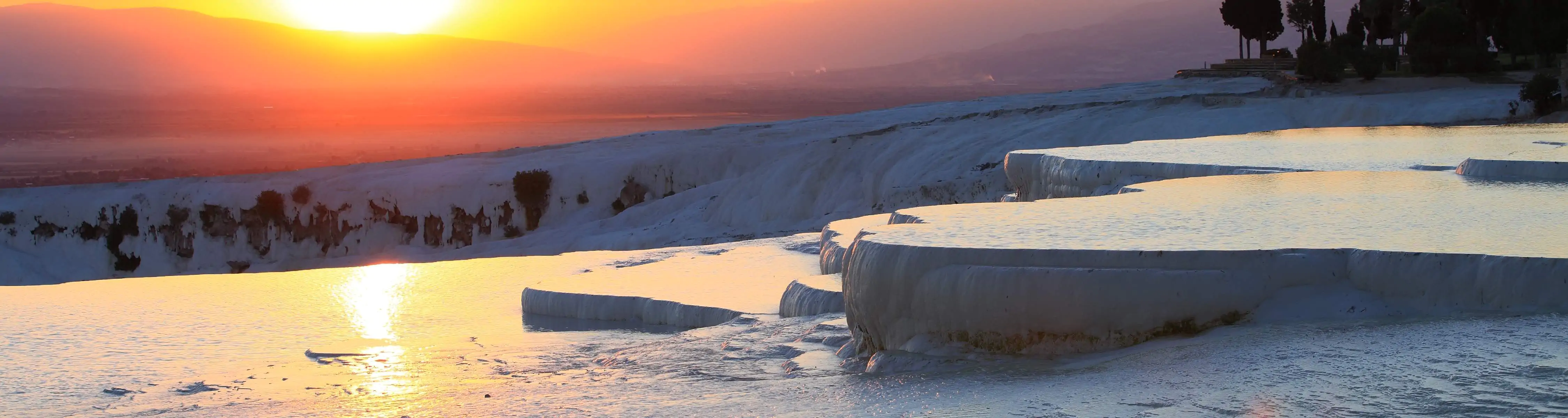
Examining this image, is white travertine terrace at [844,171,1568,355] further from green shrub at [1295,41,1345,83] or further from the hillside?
green shrub at [1295,41,1345,83]

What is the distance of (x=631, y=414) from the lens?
23.1 ft

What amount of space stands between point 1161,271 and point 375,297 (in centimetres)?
951

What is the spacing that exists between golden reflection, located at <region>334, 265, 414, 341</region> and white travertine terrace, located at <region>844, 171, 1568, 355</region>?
539 centimetres

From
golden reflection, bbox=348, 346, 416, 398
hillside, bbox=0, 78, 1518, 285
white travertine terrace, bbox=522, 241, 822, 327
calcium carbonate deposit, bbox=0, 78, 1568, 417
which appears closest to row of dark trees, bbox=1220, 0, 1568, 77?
hillside, bbox=0, 78, 1518, 285

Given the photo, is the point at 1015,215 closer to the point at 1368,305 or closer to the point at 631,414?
the point at 1368,305

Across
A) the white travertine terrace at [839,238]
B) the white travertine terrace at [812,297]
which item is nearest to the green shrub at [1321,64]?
the white travertine terrace at [839,238]

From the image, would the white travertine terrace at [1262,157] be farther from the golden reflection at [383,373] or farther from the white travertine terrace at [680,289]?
the golden reflection at [383,373]

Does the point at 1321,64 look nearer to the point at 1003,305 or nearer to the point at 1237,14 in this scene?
the point at 1237,14

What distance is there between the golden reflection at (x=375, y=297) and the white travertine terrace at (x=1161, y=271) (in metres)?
5.39

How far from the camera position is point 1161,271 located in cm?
709

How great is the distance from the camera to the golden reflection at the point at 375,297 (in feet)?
40.6

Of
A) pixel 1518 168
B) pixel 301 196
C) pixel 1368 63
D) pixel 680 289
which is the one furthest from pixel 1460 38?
pixel 680 289

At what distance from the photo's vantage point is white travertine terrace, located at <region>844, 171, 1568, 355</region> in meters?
6.86

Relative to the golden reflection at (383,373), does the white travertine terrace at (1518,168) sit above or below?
above
